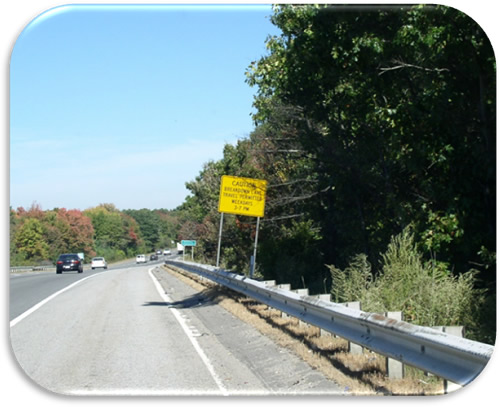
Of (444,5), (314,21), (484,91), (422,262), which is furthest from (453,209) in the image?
(314,21)

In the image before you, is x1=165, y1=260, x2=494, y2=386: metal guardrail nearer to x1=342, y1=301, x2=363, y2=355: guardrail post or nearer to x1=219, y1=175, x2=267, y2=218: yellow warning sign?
x1=342, y1=301, x2=363, y2=355: guardrail post

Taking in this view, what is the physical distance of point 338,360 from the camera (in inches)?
321

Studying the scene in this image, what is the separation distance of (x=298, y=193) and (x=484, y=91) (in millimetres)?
11086

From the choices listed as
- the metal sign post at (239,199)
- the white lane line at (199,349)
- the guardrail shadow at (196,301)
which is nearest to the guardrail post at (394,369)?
the white lane line at (199,349)

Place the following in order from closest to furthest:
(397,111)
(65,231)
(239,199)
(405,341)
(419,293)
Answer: (405,341)
(419,293)
(397,111)
(65,231)
(239,199)

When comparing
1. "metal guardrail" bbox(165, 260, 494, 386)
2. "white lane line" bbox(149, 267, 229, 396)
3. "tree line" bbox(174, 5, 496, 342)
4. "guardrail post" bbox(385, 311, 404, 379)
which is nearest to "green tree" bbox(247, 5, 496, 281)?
"tree line" bbox(174, 5, 496, 342)

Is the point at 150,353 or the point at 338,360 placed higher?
the point at 338,360

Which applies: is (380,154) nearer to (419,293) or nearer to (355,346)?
(419,293)

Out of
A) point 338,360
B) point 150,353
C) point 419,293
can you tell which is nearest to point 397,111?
point 419,293

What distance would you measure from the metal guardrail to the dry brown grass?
34cm

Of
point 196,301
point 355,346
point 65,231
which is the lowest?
point 196,301

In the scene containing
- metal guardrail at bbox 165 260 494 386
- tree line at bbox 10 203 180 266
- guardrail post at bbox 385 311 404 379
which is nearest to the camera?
metal guardrail at bbox 165 260 494 386

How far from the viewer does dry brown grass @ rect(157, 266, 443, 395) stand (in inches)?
258

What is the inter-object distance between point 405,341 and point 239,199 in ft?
34.2
